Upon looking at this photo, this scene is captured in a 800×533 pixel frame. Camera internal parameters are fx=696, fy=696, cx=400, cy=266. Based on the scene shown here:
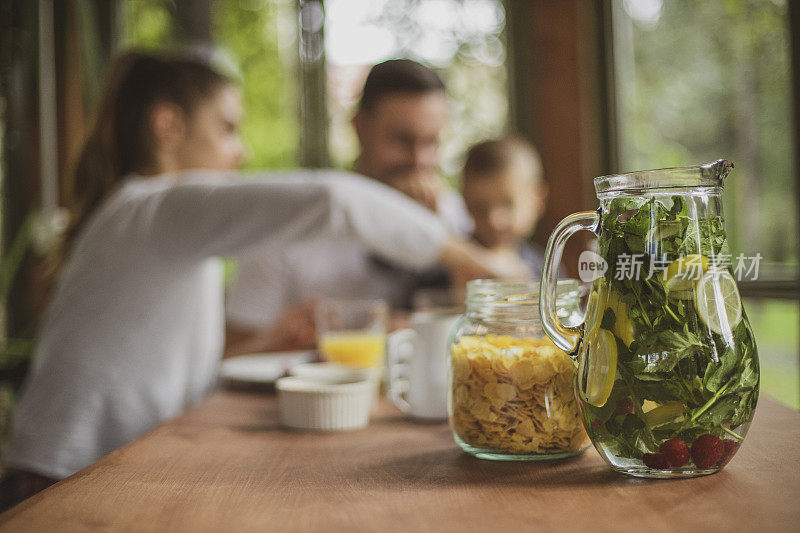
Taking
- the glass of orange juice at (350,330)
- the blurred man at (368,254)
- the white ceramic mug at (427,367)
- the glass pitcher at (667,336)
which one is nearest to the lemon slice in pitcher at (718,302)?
the glass pitcher at (667,336)

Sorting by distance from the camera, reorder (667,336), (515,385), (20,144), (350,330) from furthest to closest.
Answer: (20,144) → (350,330) → (515,385) → (667,336)

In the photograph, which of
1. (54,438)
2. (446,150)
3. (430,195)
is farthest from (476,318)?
(446,150)

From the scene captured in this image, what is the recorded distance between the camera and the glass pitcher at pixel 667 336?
563 millimetres

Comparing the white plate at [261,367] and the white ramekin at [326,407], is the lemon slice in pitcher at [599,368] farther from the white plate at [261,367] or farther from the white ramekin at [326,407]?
the white plate at [261,367]

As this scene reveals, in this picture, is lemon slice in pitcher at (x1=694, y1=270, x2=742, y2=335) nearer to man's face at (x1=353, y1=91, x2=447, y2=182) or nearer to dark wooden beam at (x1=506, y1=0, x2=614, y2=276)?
man's face at (x1=353, y1=91, x2=447, y2=182)

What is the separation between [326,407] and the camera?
0.92 metres

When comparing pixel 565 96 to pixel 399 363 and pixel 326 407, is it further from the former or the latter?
pixel 326 407

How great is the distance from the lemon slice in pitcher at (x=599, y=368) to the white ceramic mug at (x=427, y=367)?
33cm

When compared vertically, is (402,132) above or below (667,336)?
above

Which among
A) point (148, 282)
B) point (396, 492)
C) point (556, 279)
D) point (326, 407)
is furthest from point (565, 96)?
point (396, 492)

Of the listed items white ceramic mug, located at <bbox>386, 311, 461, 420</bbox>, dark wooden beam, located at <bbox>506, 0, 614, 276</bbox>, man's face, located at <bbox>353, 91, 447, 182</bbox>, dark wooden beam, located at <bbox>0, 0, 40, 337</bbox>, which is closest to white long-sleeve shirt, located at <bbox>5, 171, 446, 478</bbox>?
white ceramic mug, located at <bbox>386, 311, 461, 420</bbox>

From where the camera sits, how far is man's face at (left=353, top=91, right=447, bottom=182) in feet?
8.36

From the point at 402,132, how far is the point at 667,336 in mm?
2106

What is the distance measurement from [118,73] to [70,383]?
826mm
